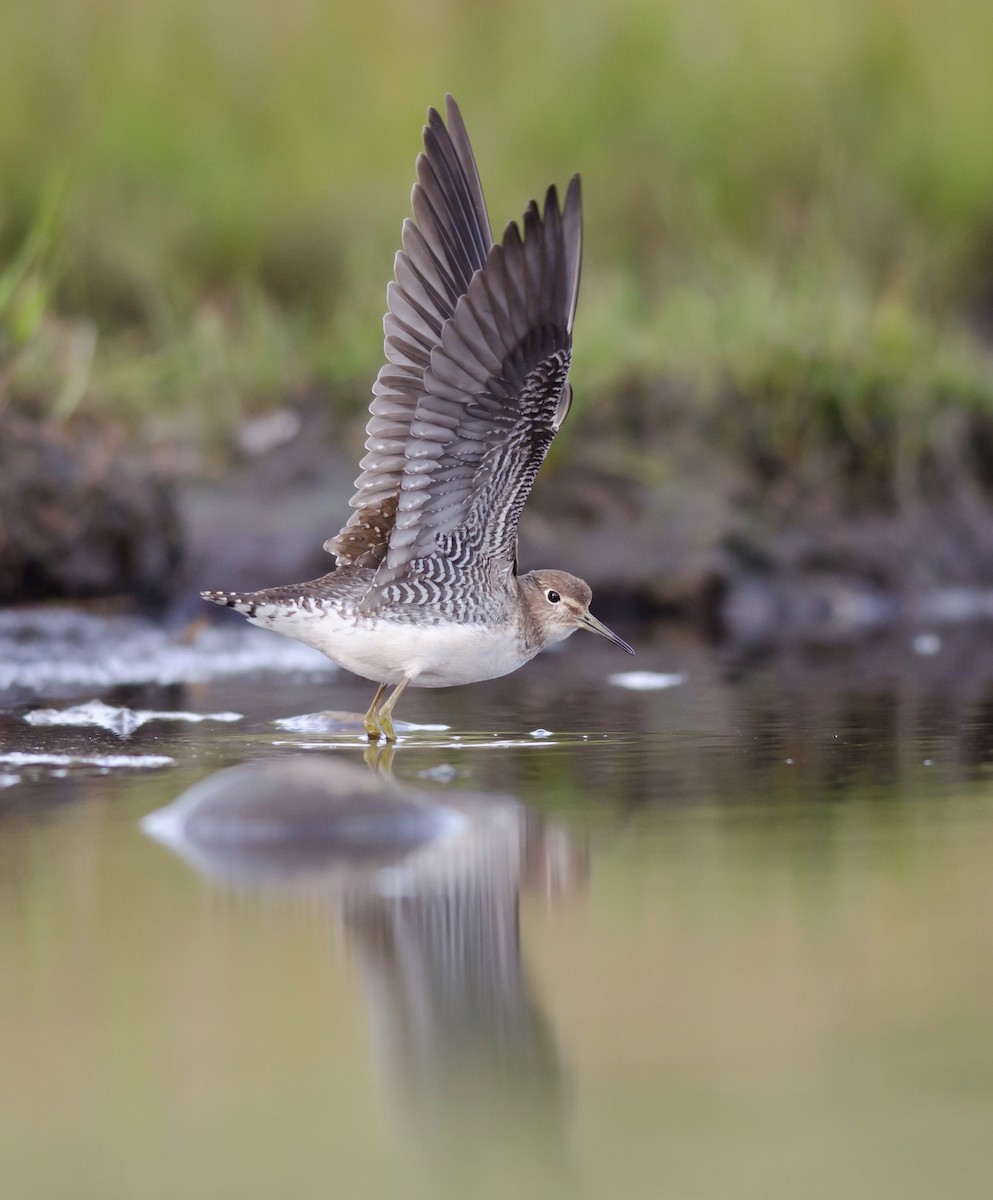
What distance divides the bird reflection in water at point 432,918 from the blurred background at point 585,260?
5281 millimetres

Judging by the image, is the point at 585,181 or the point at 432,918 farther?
the point at 585,181

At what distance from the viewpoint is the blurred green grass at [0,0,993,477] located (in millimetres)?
13352

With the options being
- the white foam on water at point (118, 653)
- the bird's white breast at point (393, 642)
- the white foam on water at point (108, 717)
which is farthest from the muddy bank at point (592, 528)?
the bird's white breast at point (393, 642)

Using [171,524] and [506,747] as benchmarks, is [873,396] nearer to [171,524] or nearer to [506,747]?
[171,524]

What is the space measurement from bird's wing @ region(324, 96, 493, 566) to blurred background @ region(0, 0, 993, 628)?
3.05 metres

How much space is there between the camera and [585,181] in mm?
16062

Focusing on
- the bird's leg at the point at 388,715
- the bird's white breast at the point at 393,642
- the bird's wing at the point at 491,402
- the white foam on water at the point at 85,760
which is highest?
the bird's wing at the point at 491,402

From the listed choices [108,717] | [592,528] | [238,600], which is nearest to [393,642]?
[238,600]

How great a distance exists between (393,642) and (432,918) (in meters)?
3.01

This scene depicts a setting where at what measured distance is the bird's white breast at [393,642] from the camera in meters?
7.36

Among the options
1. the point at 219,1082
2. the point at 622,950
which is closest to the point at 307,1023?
the point at 219,1082

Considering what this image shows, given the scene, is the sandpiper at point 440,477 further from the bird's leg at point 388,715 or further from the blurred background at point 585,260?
the blurred background at point 585,260

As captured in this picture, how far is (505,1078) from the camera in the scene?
3316 mm

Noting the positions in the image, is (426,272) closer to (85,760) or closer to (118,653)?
(85,760)
